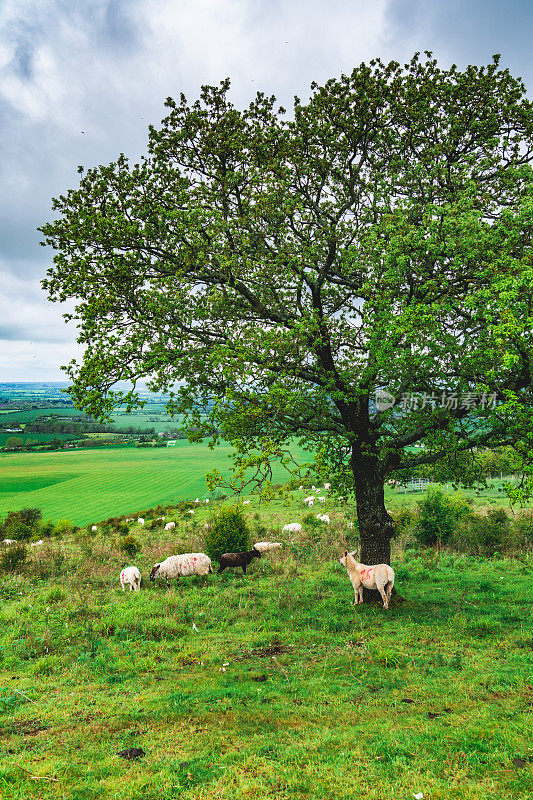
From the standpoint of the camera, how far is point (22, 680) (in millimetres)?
9289

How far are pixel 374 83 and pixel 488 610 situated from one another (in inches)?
646

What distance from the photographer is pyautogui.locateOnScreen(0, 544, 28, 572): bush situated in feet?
66.6

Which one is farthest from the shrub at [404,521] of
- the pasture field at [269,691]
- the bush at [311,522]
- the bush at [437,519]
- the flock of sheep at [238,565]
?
the pasture field at [269,691]

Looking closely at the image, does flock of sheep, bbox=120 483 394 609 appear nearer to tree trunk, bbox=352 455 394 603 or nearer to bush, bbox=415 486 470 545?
tree trunk, bbox=352 455 394 603

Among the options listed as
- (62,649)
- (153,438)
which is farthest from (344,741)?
(153,438)

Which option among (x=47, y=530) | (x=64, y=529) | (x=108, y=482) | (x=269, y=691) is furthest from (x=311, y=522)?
(x=108, y=482)

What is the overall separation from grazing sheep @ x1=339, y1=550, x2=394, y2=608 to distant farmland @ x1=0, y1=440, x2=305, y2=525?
39242mm

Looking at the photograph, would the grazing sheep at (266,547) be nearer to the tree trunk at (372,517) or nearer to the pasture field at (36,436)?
the tree trunk at (372,517)

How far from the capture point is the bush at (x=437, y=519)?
75.6 feet

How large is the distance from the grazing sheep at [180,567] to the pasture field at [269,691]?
3.64 ft

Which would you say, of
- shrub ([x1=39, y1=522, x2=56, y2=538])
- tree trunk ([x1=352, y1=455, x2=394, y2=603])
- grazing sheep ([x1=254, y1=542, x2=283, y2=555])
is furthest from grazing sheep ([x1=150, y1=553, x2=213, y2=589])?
shrub ([x1=39, y1=522, x2=56, y2=538])

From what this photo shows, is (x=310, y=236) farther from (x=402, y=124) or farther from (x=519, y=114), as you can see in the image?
(x=519, y=114)

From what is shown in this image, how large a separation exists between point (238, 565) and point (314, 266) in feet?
45.3

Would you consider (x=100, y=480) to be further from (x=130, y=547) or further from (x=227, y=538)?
(x=227, y=538)
